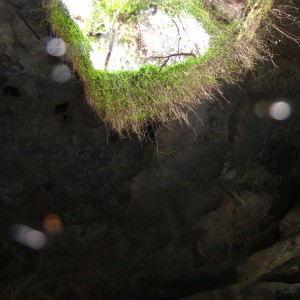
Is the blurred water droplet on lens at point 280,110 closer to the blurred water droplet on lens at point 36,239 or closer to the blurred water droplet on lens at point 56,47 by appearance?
the blurred water droplet on lens at point 56,47

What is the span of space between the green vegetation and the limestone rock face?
31cm

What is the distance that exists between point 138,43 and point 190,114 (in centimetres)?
166

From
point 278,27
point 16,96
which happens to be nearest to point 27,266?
point 16,96

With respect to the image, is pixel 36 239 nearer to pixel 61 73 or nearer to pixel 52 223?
pixel 52 223

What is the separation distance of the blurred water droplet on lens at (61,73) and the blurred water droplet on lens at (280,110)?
2.75 m

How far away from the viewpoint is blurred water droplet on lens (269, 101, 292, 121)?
4.90 m

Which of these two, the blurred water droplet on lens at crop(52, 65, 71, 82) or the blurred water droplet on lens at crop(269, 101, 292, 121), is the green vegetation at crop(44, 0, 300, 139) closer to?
the blurred water droplet on lens at crop(52, 65, 71, 82)

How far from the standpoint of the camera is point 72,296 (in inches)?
214

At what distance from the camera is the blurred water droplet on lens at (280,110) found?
4.90 m

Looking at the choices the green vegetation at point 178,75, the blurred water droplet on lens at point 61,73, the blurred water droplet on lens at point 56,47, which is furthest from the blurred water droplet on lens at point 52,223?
the blurred water droplet on lens at point 56,47

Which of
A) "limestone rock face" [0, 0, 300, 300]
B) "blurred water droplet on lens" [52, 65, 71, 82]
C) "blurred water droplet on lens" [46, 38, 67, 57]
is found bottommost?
"limestone rock face" [0, 0, 300, 300]

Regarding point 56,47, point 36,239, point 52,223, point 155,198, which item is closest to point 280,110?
point 155,198

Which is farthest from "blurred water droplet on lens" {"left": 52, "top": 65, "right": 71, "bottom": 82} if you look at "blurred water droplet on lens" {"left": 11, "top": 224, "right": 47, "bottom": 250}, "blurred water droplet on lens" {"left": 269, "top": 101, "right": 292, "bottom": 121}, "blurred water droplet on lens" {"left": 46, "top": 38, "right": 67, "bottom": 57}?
"blurred water droplet on lens" {"left": 269, "top": 101, "right": 292, "bottom": 121}

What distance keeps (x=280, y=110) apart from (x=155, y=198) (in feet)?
7.07
